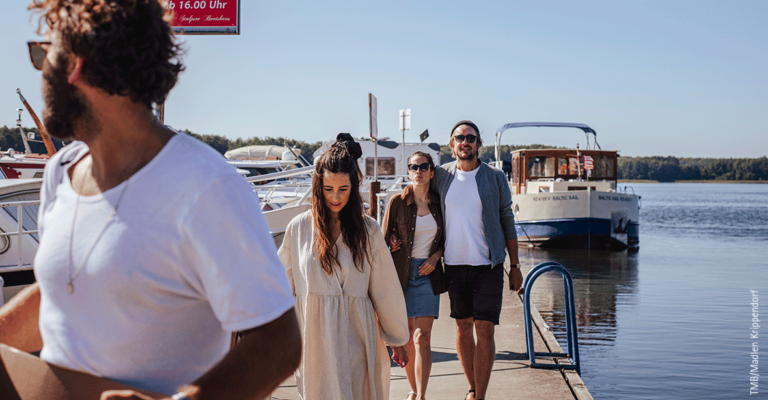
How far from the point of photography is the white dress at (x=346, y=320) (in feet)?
10.9

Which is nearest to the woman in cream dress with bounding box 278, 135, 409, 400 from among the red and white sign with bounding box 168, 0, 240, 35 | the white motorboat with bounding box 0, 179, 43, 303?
the red and white sign with bounding box 168, 0, 240, 35

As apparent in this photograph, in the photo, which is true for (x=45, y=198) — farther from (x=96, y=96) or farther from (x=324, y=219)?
(x=324, y=219)

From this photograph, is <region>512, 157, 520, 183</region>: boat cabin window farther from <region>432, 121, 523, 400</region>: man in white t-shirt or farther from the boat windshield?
<region>432, 121, 523, 400</region>: man in white t-shirt

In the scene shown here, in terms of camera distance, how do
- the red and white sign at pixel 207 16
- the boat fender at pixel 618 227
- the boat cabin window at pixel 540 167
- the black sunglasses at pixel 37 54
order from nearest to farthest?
the black sunglasses at pixel 37 54
the red and white sign at pixel 207 16
the boat fender at pixel 618 227
the boat cabin window at pixel 540 167

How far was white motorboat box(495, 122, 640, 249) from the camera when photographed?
73.0 feet

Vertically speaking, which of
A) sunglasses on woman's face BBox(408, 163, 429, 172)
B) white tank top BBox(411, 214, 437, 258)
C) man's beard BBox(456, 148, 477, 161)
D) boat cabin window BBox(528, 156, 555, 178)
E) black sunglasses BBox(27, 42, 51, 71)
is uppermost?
boat cabin window BBox(528, 156, 555, 178)

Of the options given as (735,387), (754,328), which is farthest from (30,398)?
(754,328)

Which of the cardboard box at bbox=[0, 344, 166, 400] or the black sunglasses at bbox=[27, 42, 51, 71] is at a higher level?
the black sunglasses at bbox=[27, 42, 51, 71]

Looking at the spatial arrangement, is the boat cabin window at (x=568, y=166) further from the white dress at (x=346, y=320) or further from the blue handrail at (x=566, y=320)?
the white dress at (x=346, y=320)

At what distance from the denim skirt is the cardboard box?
376cm

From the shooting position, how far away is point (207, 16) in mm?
5699

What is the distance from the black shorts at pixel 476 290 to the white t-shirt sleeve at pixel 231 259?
3.76 meters

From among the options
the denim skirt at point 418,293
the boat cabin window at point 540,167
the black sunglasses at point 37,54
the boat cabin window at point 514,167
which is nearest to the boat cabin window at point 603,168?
the boat cabin window at point 540,167

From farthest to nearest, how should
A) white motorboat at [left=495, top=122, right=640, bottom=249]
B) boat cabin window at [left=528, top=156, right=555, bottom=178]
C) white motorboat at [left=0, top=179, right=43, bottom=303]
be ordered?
boat cabin window at [left=528, top=156, right=555, bottom=178], white motorboat at [left=495, top=122, right=640, bottom=249], white motorboat at [left=0, top=179, right=43, bottom=303]
